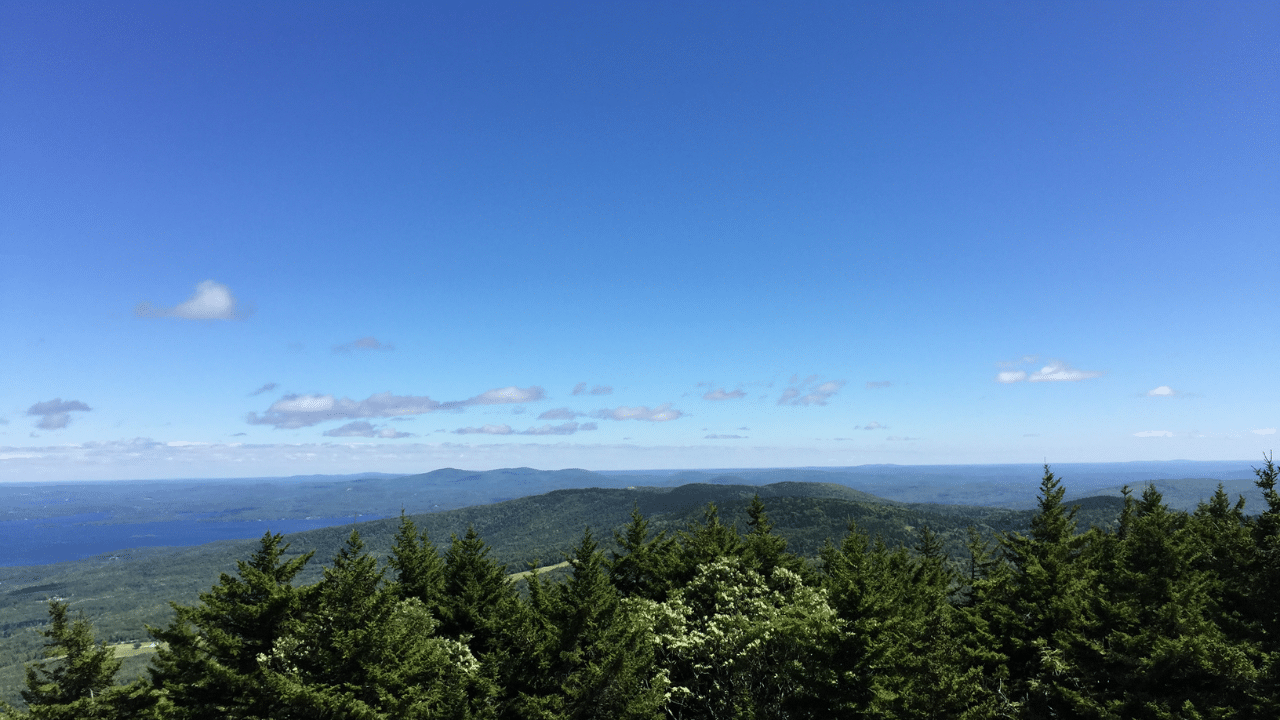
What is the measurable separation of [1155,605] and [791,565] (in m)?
23.0

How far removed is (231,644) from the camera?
28828mm

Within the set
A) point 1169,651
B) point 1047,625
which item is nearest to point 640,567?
point 1047,625

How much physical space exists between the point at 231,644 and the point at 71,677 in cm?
1022

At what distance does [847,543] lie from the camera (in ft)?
149

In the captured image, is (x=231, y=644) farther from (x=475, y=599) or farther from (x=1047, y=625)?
(x=1047, y=625)

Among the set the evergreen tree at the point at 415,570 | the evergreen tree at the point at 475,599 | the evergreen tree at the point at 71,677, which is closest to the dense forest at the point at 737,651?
the evergreen tree at the point at 71,677

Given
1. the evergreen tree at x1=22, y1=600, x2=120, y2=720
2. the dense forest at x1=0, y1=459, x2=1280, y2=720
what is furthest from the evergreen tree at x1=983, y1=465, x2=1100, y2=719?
the evergreen tree at x1=22, y1=600, x2=120, y2=720

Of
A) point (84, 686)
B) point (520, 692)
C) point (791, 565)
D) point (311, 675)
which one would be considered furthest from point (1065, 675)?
point (84, 686)

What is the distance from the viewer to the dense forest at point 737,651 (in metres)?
27.0

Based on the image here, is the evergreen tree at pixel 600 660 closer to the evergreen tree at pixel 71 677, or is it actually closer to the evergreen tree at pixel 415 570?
the evergreen tree at pixel 415 570

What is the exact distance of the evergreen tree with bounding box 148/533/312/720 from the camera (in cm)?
2850

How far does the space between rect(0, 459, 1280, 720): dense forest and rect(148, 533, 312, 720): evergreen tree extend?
0.12 metres

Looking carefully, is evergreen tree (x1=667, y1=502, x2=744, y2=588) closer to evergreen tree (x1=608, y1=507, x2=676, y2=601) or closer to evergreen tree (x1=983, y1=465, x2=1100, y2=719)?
evergreen tree (x1=608, y1=507, x2=676, y2=601)

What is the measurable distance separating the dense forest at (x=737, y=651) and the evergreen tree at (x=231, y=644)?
12 cm
